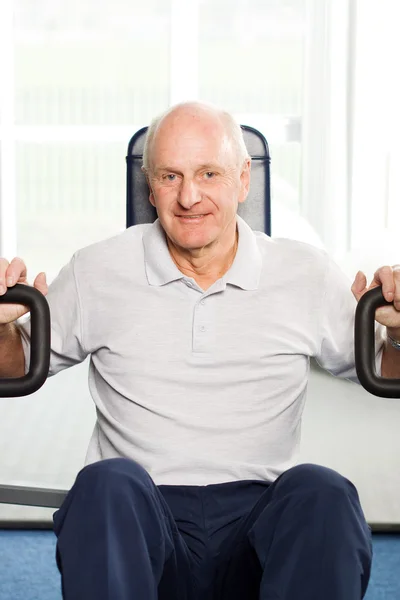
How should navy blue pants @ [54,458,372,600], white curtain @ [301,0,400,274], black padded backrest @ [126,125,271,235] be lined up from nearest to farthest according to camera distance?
navy blue pants @ [54,458,372,600], black padded backrest @ [126,125,271,235], white curtain @ [301,0,400,274]

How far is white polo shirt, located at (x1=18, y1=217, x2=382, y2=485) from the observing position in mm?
1437

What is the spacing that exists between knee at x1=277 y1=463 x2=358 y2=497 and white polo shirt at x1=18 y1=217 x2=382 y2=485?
9.0 inches

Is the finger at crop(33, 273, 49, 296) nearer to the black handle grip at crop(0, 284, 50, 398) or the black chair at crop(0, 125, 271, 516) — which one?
the black handle grip at crop(0, 284, 50, 398)

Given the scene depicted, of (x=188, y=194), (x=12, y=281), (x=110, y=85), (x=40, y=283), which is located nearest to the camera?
(x=12, y=281)

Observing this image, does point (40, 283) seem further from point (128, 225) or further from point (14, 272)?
point (128, 225)

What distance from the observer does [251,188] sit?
1.79 m

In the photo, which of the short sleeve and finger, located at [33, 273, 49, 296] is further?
the short sleeve

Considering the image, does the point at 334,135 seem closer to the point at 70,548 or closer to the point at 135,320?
the point at 135,320

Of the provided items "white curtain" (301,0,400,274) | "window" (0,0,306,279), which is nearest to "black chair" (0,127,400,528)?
"white curtain" (301,0,400,274)

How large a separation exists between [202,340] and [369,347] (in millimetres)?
312

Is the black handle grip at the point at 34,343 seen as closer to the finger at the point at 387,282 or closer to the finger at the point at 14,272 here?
the finger at the point at 14,272

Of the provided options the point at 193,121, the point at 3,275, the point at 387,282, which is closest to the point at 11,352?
the point at 3,275

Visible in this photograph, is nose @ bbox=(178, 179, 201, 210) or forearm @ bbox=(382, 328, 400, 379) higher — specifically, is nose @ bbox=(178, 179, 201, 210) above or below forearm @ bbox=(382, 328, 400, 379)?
above

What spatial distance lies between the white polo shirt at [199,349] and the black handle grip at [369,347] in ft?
0.77
